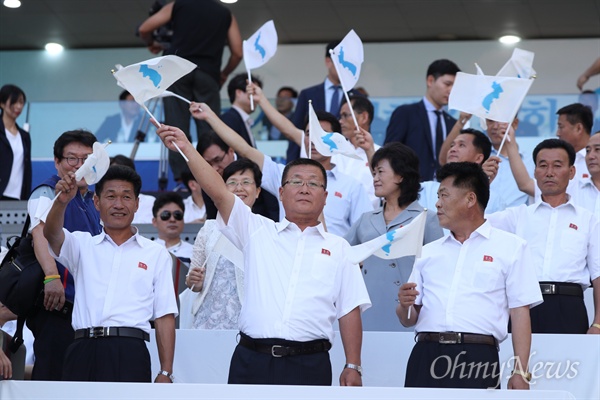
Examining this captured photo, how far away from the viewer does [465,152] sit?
25.2 feet

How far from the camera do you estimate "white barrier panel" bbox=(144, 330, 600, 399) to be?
5820 millimetres

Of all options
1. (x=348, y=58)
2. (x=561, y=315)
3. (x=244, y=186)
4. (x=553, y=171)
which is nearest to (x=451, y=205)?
(x=561, y=315)

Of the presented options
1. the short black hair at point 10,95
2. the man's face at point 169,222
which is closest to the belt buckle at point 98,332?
the man's face at point 169,222

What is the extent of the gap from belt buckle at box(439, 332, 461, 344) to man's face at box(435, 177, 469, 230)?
550mm

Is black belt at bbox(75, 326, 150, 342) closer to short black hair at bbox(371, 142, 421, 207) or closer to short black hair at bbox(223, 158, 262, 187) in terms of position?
short black hair at bbox(223, 158, 262, 187)

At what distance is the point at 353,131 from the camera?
8.59 m

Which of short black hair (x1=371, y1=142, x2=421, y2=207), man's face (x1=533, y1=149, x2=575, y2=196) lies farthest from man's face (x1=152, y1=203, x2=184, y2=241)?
man's face (x1=533, y1=149, x2=575, y2=196)

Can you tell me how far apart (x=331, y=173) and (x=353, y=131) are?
1248mm

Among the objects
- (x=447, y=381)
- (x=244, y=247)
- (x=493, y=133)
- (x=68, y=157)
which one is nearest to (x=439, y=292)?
(x=447, y=381)

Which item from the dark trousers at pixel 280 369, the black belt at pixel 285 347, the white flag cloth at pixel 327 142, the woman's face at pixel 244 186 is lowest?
the dark trousers at pixel 280 369

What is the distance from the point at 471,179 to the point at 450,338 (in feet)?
2.70

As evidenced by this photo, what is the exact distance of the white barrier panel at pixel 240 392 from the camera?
452cm

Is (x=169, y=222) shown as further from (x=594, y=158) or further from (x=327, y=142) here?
(x=594, y=158)

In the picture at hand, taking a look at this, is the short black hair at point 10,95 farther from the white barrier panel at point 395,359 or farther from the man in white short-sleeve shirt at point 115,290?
the man in white short-sleeve shirt at point 115,290
